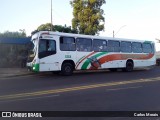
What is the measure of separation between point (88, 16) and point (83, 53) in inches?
781

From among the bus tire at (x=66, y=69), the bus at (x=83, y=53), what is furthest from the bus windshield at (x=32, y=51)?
the bus tire at (x=66, y=69)

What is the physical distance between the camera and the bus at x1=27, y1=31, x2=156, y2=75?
21031mm

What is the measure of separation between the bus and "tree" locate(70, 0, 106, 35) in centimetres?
1294

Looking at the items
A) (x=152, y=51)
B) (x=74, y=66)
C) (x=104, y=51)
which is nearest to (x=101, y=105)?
Result: (x=74, y=66)

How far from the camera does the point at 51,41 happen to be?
21375mm

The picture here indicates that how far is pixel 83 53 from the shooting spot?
23.5 metres

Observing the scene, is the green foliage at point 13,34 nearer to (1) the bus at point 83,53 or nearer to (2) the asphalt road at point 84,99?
(1) the bus at point 83,53

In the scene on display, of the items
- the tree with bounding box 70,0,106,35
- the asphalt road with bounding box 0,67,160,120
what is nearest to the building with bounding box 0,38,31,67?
the tree with bounding box 70,0,106,35

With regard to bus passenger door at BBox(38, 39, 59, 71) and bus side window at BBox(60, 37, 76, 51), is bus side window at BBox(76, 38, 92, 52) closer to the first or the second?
bus side window at BBox(60, 37, 76, 51)

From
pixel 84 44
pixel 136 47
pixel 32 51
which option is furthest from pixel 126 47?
pixel 32 51

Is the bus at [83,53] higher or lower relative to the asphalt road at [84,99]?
higher

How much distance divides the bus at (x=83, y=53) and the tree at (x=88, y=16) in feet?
42.4

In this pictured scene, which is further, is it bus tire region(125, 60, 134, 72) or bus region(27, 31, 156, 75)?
bus tire region(125, 60, 134, 72)

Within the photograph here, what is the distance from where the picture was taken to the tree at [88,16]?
41.8 metres
